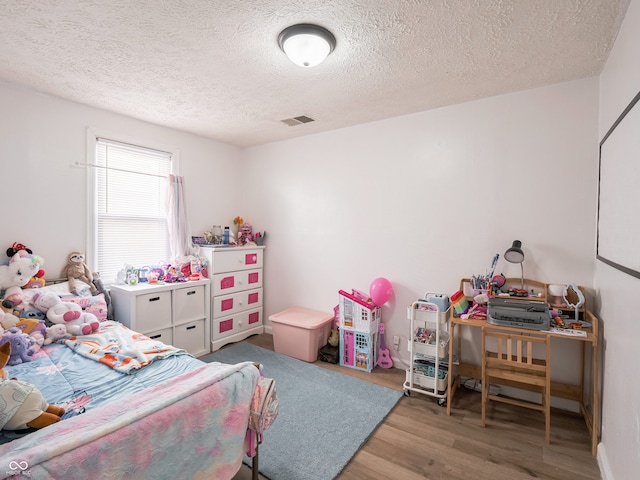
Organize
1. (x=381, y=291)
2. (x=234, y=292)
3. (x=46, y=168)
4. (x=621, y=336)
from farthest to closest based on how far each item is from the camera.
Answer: (x=234, y=292)
(x=381, y=291)
(x=46, y=168)
(x=621, y=336)

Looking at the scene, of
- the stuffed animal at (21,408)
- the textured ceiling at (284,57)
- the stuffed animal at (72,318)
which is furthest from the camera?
the stuffed animal at (72,318)

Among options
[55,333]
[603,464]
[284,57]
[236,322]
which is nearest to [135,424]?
[55,333]

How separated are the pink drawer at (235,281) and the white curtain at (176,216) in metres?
0.50

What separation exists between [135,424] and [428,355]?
2142 mm

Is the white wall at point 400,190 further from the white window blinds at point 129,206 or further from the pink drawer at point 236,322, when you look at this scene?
the pink drawer at point 236,322

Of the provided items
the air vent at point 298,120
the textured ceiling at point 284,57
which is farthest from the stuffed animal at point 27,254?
the air vent at point 298,120

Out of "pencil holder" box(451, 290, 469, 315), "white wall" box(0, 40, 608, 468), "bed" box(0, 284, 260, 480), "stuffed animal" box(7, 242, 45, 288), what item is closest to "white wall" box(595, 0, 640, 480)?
"white wall" box(0, 40, 608, 468)

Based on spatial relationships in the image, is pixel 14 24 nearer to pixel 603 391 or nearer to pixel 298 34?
pixel 298 34

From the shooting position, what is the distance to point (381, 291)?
3000 millimetres

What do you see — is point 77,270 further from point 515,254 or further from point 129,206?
point 515,254

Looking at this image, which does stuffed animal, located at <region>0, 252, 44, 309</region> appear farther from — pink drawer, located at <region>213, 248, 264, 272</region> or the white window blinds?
pink drawer, located at <region>213, 248, 264, 272</region>

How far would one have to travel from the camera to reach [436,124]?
113 inches

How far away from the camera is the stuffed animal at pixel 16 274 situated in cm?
231

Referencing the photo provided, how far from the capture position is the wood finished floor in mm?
1758
